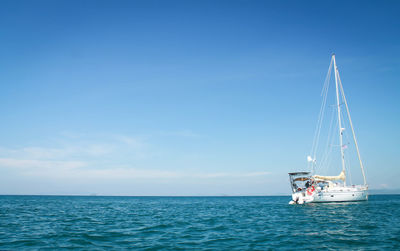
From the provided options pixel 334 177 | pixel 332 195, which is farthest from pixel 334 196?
pixel 334 177

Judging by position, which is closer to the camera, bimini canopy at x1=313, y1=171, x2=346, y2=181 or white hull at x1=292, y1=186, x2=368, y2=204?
white hull at x1=292, y1=186, x2=368, y2=204

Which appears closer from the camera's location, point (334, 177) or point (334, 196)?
point (334, 196)

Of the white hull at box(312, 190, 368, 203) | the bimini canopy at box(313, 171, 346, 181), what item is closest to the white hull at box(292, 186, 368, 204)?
the white hull at box(312, 190, 368, 203)

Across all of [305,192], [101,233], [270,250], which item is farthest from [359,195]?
[101,233]

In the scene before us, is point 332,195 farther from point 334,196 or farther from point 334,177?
point 334,177

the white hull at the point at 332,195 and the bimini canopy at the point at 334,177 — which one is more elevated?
the bimini canopy at the point at 334,177

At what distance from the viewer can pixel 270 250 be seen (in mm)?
15086

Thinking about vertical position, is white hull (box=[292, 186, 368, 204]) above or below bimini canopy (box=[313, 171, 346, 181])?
below

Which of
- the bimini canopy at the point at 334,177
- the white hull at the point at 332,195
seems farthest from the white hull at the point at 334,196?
the bimini canopy at the point at 334,177

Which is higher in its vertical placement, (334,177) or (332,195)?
(334,177)

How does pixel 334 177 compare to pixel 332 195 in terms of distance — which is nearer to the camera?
pixel 332 195

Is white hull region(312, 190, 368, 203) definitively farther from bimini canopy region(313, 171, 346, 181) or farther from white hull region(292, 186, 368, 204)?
bimini canopy region(313, 171, 346, 181)

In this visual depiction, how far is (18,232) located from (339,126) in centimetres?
5660

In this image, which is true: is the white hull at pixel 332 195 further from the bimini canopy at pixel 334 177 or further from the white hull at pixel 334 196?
the bimini canopy at pixel 334 177
